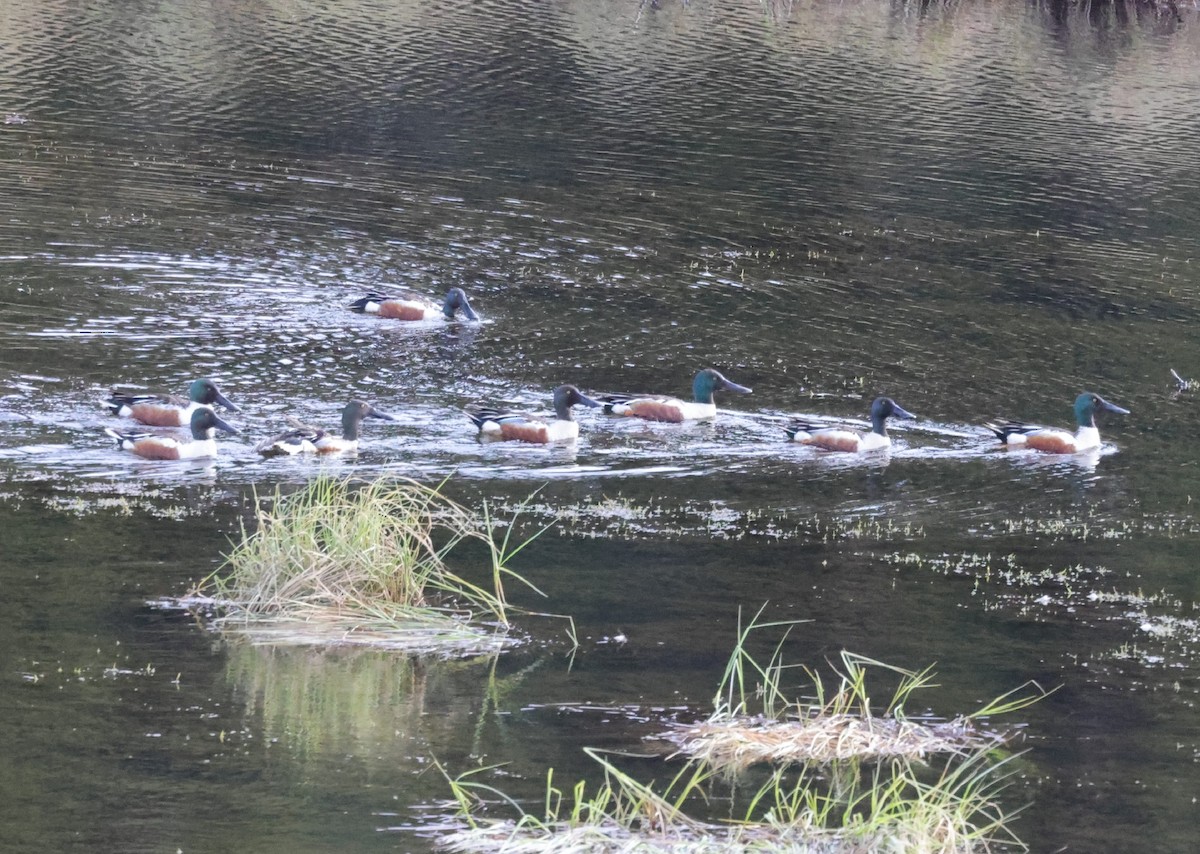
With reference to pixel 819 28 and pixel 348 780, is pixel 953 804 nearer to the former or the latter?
pixel 348 780

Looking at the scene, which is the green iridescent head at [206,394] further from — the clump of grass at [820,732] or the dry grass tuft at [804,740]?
the dry grass tuft at [804,740]

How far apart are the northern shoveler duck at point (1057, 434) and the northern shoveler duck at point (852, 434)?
1.00m

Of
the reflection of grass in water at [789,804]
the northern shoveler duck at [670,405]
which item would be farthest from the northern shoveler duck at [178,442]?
the reflection of grass in water at [789,804]

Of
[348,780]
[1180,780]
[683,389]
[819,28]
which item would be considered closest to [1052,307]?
[683,389]

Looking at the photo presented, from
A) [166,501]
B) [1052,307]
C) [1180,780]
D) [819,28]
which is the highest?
[819,28]

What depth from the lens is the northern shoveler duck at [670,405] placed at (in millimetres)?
17656

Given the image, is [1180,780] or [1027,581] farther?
[1027,581]

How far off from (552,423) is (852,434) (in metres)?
2.93

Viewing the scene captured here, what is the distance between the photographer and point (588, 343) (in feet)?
66.6

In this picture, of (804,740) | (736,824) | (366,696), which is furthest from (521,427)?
(736,824)

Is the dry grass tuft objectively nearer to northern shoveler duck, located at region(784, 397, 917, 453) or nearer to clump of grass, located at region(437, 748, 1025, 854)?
clump of grass, located at region(437, 748, 1025, 854)

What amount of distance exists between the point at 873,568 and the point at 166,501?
561cm

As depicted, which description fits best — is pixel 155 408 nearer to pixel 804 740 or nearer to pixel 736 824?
pixel 804 740

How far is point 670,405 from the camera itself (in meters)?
17.6
